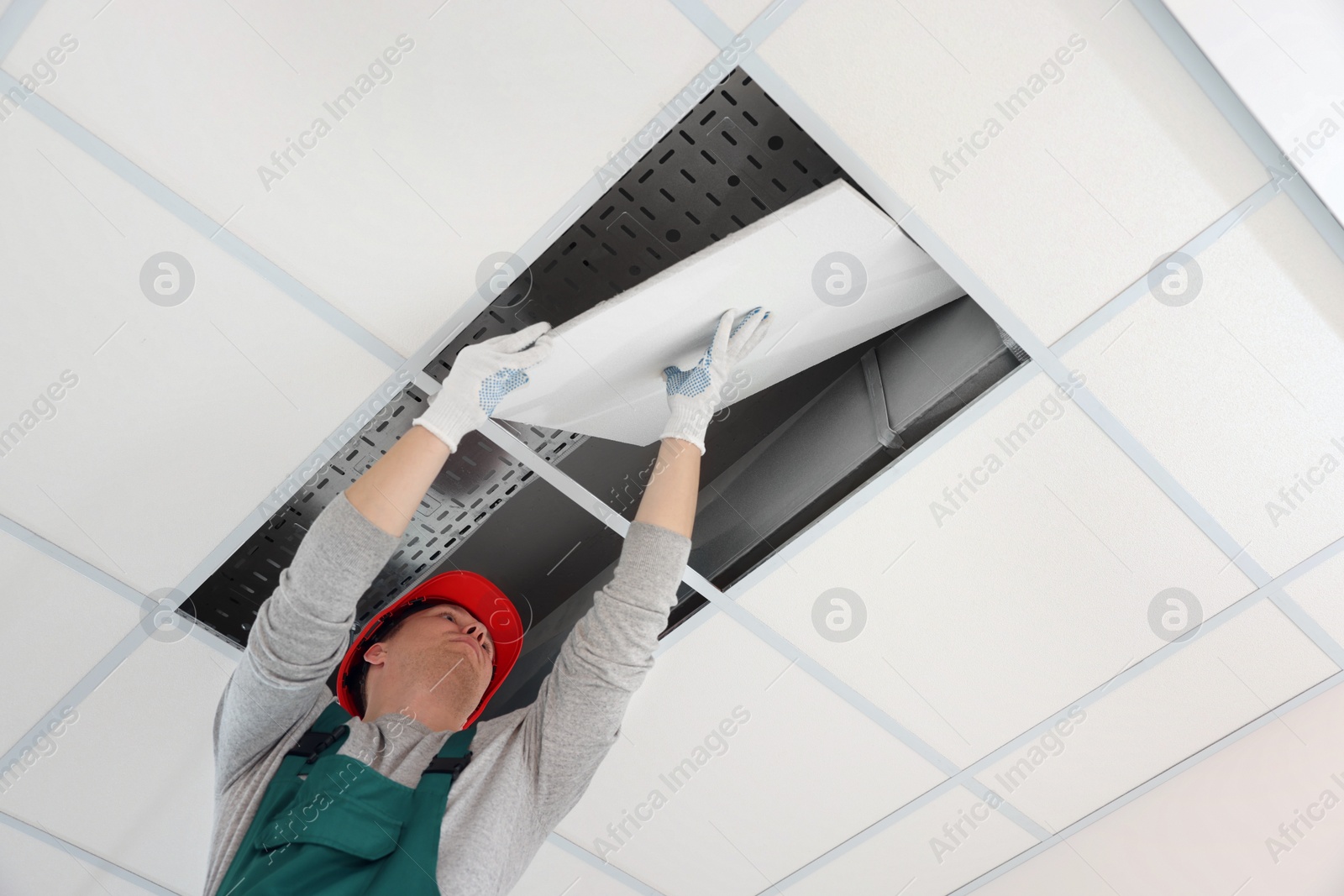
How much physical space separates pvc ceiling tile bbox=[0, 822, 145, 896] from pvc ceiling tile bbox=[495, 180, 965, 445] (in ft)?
5.16

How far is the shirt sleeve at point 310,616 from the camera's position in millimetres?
1230

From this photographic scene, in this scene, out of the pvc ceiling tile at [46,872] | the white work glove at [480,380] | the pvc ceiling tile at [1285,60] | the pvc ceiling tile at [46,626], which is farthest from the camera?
the pvc ceiling tile at [46,872]

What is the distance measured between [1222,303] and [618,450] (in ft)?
3.41

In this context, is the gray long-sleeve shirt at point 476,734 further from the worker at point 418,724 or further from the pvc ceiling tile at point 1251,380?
the pvc ceiling tile at point 1251,380

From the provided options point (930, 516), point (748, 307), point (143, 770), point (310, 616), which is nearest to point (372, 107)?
point (748, 307)

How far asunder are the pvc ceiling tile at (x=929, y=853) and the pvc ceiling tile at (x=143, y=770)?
1421mm

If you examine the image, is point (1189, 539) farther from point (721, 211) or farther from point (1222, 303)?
point (721, 211)

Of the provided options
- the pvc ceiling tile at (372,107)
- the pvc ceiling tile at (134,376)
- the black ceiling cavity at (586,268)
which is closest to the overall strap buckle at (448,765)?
the black ceiling cavity at (586,268)

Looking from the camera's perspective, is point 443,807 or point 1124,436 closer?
point 443,807

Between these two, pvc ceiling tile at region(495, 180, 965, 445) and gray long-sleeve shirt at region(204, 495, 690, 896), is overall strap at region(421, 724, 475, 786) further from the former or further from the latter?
pvc ceiling tile at region(495, 180, 965, 445)

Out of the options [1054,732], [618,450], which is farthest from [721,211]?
[1054,732]

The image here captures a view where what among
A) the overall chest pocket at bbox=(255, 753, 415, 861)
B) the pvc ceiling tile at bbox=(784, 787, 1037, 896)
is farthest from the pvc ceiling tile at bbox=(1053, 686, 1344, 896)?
the overall chest pocket at bbox=(255, 753, 415, 861)

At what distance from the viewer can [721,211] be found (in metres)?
1.30

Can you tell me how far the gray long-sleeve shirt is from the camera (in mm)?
1234
